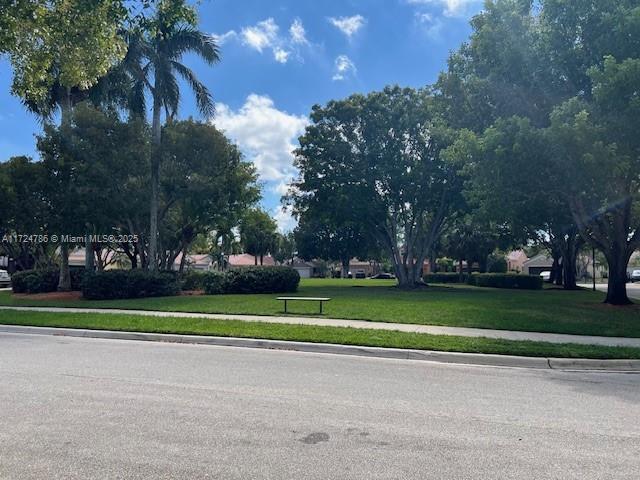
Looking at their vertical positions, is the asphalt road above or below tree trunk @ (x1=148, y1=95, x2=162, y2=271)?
below

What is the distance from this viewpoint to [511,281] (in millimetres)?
36781

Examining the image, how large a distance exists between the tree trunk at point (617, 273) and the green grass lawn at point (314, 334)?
10.6 meters

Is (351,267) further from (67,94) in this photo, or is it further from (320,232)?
(67,94)

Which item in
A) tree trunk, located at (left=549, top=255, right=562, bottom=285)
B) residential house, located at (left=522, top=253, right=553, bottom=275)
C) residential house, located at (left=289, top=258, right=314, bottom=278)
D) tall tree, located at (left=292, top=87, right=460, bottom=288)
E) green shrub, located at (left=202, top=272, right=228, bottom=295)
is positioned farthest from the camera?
residential house, located at (left=289, top=258, right=314, bottom=278)

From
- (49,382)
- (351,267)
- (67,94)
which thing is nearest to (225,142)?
(67,94)

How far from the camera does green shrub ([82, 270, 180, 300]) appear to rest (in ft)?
68.0

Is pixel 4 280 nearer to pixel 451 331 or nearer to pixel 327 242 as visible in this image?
pixel 451 331

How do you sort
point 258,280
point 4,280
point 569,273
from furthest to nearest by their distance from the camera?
1. point 4,280
2. point 569,273
3. point 258,280

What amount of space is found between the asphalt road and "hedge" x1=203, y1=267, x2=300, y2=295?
13629 millimetres

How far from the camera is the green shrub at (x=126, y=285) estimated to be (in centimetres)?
2072

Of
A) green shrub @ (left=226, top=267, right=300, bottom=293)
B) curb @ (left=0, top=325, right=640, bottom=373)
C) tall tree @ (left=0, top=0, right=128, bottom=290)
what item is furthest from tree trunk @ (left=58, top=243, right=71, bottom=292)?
curb @ (left=0, top=325, right=640, bottom=373)

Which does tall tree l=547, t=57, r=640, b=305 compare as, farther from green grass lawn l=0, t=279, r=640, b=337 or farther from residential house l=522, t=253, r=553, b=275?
residential house l=522, t=253, r=553, b=275

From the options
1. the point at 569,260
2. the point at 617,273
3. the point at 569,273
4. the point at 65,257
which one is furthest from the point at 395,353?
the point at 569,260

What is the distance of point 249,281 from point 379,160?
12.8 m
